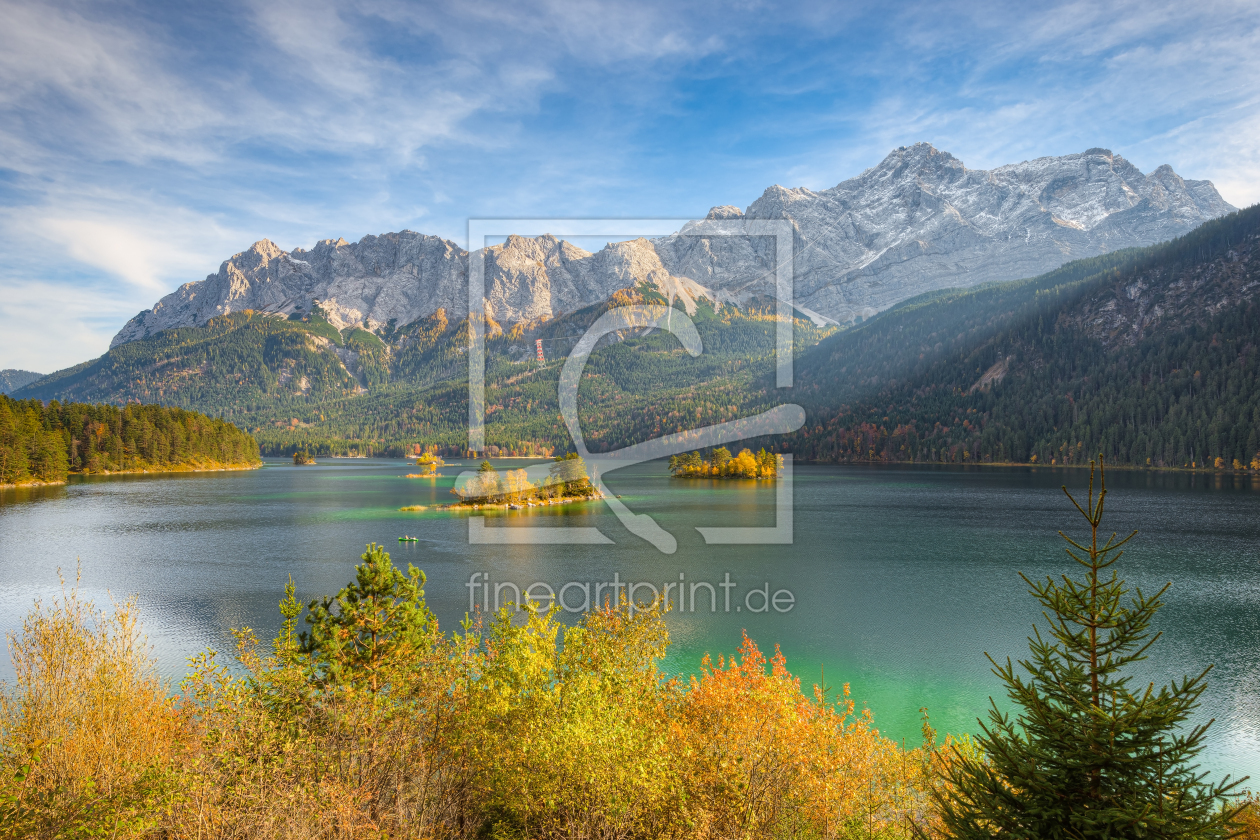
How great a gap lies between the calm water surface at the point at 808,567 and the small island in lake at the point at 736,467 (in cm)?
3799

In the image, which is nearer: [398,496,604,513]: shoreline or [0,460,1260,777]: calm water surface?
[0,460,1260,777]: calm water surface

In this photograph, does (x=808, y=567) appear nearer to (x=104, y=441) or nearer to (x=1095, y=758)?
(x=1095, y=758)

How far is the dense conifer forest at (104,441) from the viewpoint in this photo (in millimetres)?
105000

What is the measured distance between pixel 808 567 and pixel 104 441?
465 ft

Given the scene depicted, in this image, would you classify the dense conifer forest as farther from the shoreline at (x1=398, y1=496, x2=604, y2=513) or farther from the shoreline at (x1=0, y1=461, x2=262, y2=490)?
the shoreline at (x1=398, y1=496, x2=604, y2=513)

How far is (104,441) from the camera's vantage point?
130 m

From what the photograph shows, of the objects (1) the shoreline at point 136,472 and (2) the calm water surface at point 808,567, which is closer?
(2) the calm water surface at point 808,567

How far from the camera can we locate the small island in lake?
14012 centimetres

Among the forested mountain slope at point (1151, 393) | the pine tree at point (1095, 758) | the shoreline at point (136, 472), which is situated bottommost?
the shoreline at point (136, 472)

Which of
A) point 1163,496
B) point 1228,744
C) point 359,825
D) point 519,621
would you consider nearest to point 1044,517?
point 1163,496

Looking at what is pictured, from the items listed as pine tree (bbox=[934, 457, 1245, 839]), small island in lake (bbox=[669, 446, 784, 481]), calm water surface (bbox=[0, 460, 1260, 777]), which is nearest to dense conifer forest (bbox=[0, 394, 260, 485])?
calm water surface (bbox=[0, 460, 1260, 777])

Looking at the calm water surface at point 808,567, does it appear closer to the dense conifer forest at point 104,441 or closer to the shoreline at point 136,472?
the shoreline at point 136,472

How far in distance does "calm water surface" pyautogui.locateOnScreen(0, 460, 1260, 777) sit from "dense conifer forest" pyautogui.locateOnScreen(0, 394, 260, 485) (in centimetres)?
1188

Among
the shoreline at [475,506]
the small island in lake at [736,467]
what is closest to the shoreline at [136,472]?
the shoreline at [475,506]
